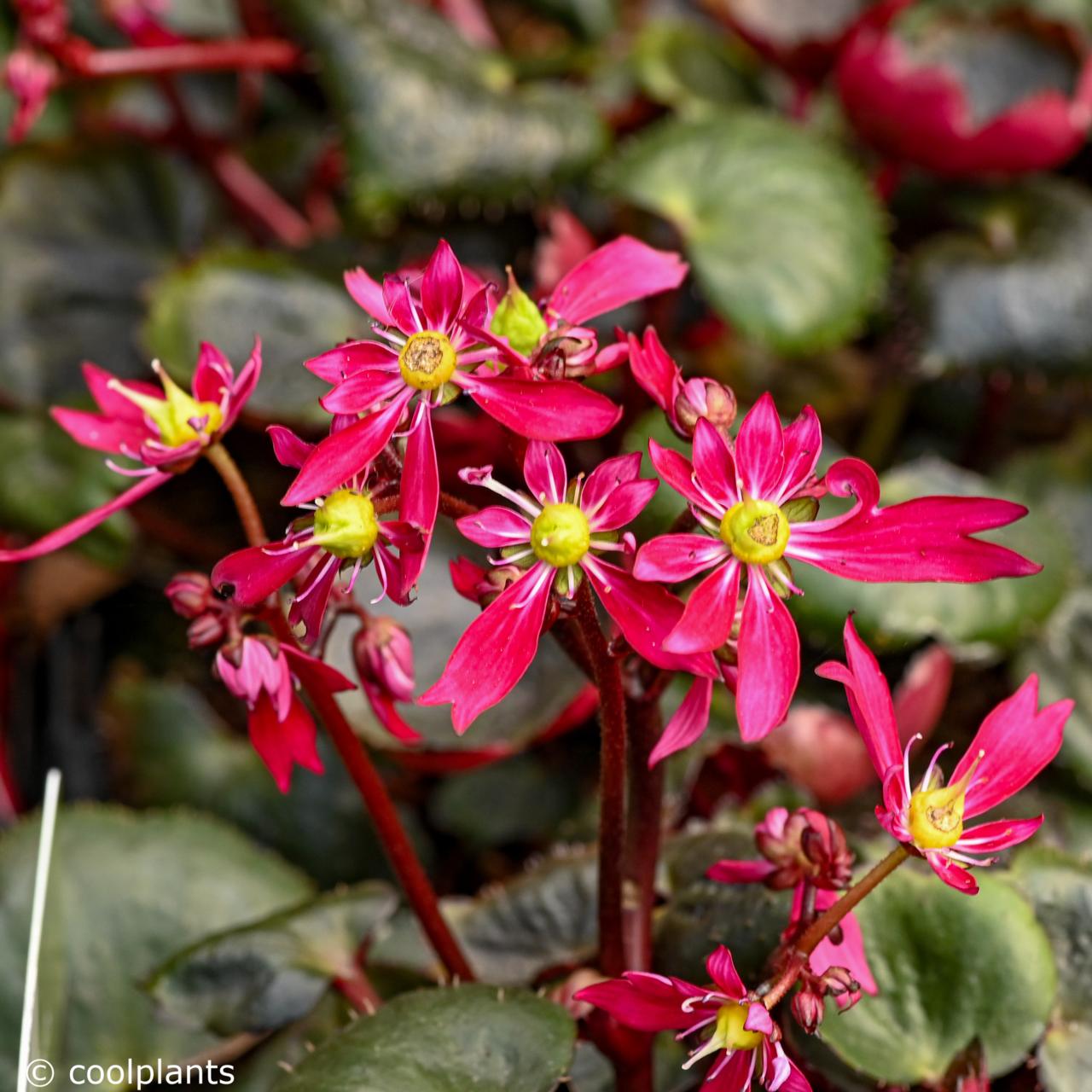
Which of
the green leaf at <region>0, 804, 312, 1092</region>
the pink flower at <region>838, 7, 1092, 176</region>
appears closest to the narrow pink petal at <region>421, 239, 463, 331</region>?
the green leaf at <region>0, 804, 312, 1092</region>

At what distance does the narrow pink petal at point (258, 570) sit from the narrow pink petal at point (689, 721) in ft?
0.47

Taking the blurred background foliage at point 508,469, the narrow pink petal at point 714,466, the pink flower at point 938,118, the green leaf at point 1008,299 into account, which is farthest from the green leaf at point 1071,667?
the narrow pink petal at point 714,466

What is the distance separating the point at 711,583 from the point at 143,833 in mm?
458

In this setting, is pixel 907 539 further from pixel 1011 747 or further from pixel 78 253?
pixel 78 253

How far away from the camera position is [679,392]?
0.42 m

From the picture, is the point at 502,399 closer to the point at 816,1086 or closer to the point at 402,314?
the point at 402,314

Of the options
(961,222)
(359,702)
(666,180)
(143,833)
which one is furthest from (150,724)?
(961,222)

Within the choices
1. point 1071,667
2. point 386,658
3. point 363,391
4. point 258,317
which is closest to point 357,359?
point 363,391

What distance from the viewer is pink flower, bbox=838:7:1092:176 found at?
2.96 ft

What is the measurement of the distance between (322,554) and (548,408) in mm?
90

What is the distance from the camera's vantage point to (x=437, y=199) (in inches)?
34.6

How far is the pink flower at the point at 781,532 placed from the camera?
1.25 ft

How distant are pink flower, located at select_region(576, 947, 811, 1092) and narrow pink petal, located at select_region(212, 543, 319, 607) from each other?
17cm

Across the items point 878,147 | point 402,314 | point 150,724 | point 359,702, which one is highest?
point 402,314
